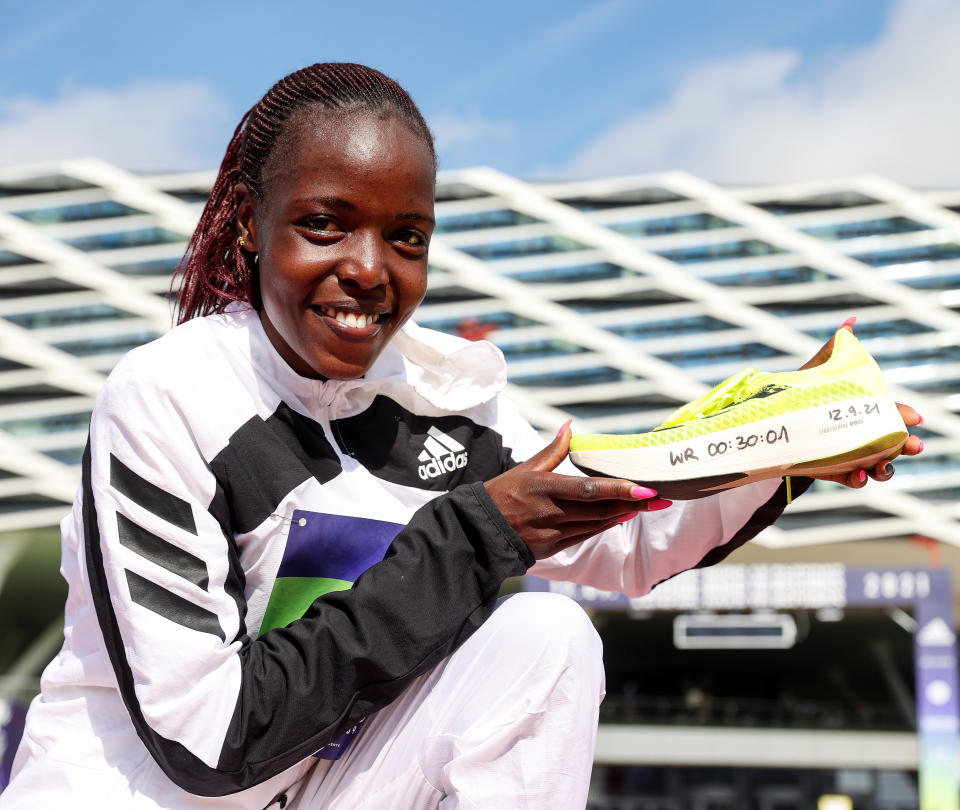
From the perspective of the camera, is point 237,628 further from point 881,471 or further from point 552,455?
point 881,471

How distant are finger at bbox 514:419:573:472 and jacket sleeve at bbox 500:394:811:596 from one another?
26 centimetres

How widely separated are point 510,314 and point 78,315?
12851 mm

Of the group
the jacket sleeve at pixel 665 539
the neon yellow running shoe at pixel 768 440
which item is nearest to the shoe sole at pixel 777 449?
the neon yellow running shoe at pixel 768 440

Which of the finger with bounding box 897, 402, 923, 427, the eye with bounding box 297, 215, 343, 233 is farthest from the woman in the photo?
→ the finger with bounding box 897, 402, 923, 427

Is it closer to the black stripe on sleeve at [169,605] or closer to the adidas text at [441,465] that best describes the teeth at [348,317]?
the adidas text at [441,465]

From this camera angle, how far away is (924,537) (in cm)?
2791

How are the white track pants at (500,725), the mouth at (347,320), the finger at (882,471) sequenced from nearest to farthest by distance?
the white track pants at (500,725) < the finger at (882,471) < the mouth at (347,320)

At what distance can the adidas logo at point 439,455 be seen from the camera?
176 cm

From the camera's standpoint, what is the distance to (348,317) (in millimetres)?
1589

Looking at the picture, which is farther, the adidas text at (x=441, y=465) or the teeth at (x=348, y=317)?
the adidas text at (x=441, y=465)

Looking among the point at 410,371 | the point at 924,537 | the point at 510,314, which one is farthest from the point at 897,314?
the point at 410,371

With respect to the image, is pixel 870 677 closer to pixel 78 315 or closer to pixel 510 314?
pixel 510 314

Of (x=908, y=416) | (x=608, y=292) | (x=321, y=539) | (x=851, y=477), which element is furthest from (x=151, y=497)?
(x=608, y=292)

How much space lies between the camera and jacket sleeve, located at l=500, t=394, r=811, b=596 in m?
1.68
